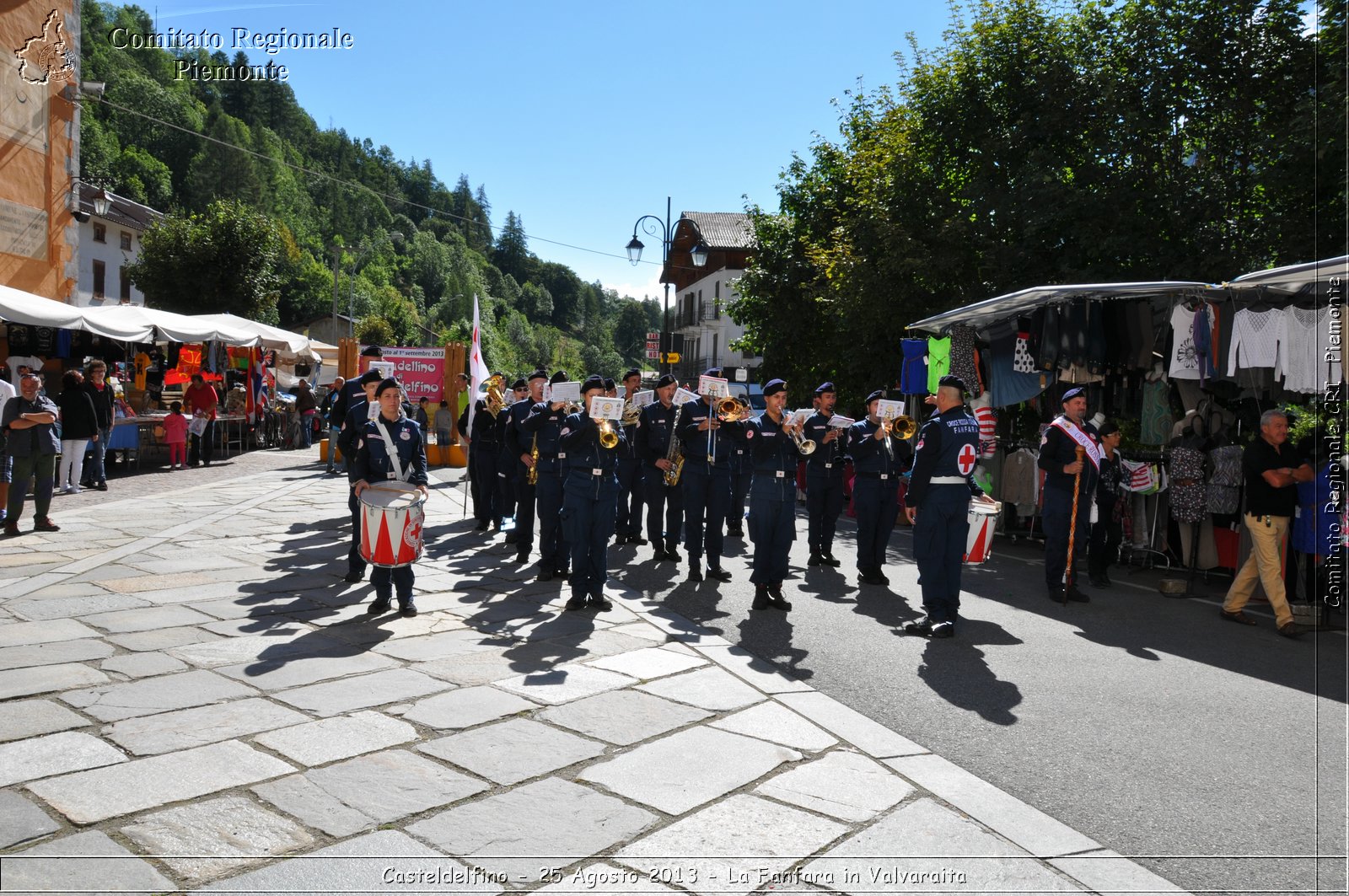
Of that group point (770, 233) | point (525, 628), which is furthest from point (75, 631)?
point (770, 233)

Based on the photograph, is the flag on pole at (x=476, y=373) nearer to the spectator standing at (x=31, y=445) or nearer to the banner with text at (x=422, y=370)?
the spectator standing at (x=31, y=445)

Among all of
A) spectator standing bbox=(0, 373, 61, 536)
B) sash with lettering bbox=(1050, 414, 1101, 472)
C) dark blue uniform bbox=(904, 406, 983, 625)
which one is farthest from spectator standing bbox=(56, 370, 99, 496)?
sash with lettering bbox=(1050, 414, 1101, 472)

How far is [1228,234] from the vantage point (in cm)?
1570

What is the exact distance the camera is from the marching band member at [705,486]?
32.1ft

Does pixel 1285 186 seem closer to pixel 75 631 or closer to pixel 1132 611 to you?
pixel 1132 611

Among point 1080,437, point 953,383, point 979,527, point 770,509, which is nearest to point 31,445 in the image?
point 770,509

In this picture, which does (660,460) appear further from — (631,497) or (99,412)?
(99,412)

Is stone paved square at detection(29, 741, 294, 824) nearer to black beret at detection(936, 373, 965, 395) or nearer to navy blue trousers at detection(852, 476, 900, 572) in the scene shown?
black beret at detection(936, 373, 965, 395)

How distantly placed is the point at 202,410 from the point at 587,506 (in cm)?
1442

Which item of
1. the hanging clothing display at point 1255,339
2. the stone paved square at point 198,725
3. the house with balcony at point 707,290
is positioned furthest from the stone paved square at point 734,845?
the house with balcony at point 707,290

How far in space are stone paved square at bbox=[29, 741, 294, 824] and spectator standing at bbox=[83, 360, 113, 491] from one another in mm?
11730

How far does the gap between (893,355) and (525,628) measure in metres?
16.1

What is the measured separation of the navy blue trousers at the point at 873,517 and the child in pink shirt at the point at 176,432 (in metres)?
14.3

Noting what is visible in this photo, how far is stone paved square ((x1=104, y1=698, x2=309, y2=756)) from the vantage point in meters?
4.58
